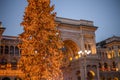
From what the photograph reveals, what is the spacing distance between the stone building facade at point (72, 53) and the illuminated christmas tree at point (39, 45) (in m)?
23.1

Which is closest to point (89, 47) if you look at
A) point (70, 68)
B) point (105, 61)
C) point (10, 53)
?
point (70, 68)

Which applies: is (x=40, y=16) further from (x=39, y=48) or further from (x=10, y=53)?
(x=10, y=53)

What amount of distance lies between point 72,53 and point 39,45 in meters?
31.3

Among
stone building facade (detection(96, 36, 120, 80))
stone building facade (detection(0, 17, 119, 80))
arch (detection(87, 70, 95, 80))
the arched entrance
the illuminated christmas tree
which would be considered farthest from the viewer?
stone building facade (detection(96, 36, 120, 80))

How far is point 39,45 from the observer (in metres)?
26.7

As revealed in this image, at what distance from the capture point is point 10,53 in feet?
173

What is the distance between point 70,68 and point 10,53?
1691 centimetres

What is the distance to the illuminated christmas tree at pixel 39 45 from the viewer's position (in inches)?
1017

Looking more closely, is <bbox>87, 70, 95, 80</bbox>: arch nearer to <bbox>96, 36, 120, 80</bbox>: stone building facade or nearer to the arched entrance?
the arched entrance

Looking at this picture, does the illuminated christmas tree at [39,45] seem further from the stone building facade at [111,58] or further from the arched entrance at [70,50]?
the stone building facade at [111,58]

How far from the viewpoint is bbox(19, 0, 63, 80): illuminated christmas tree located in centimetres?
2583

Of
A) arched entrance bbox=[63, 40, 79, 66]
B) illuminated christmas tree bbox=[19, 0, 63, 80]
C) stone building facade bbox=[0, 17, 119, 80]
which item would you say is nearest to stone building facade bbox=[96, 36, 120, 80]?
stone building facade bbox=[0, 17, 119, 80]

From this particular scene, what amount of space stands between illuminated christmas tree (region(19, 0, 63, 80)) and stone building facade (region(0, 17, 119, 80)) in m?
23.1

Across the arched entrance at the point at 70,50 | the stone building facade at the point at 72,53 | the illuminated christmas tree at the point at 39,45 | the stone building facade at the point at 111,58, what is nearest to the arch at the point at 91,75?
the stone building facade at the point at 72,53
